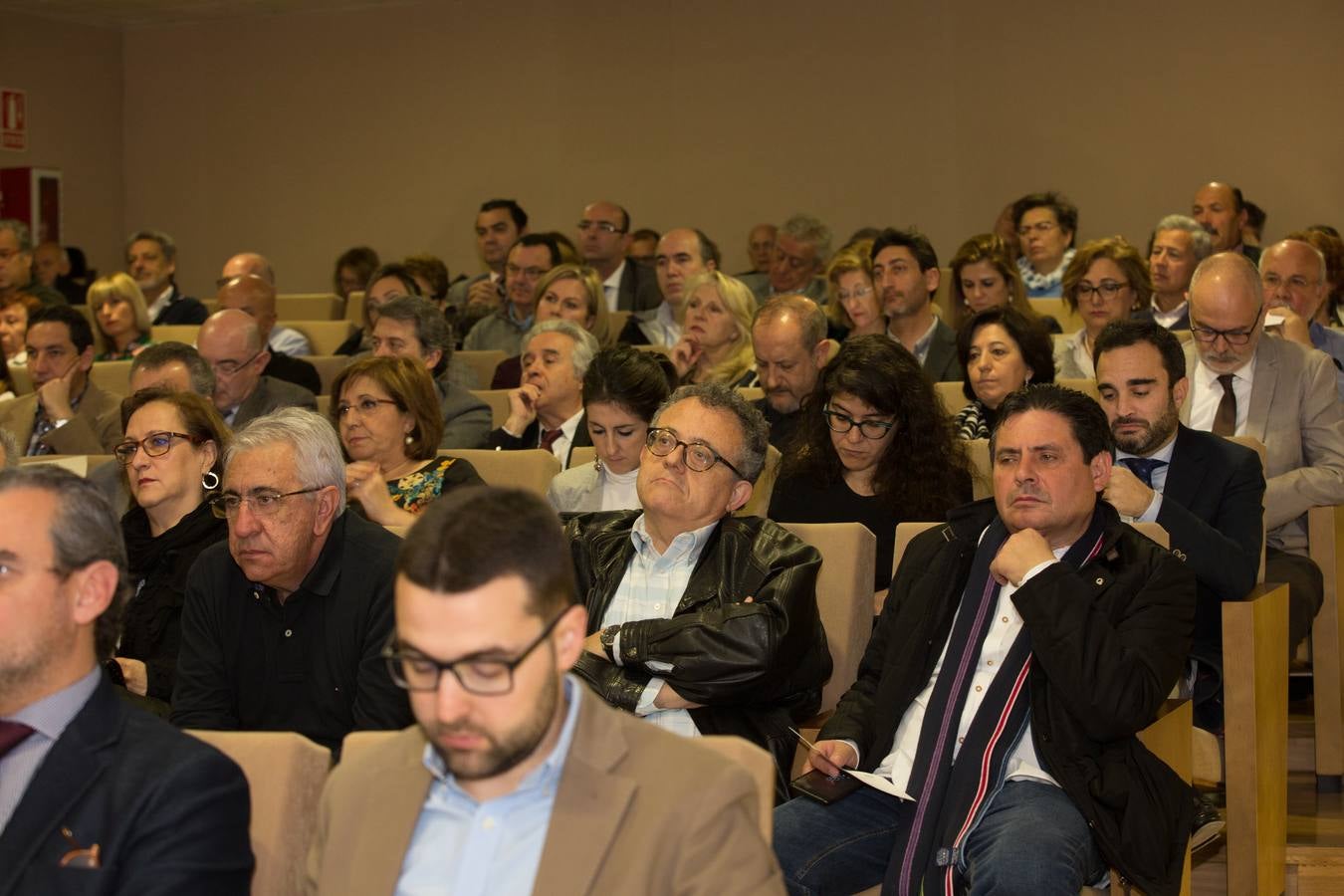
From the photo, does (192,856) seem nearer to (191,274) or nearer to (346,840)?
(346,840)

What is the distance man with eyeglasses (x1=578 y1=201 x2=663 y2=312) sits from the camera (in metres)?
7.94

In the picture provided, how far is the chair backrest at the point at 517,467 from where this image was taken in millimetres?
4051

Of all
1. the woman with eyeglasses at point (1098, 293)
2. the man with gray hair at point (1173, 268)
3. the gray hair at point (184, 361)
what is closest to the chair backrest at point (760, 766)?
the gray hair at point (184, 361)

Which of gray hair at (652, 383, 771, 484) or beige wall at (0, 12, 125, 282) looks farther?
beige wall at (0, 12, 125, 282)

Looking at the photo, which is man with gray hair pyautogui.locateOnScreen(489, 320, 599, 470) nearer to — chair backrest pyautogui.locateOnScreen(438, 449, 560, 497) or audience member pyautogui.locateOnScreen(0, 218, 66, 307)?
chair backrest pyautogui.locateOnScreen(438, 449, 560, 497)

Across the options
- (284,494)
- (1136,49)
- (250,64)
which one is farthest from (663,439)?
(250,64)

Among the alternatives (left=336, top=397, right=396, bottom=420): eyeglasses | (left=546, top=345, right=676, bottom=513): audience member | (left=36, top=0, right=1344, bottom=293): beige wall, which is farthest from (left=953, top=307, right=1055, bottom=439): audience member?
(left=36, top=0, right=1344, bottom=293): beige wall

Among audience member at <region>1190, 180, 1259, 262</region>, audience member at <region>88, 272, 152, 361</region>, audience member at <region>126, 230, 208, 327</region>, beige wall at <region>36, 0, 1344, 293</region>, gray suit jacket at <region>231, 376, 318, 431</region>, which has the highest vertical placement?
beige wall at <region>36, 0, 1344, 293</region>

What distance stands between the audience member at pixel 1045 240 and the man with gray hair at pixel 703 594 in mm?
4553

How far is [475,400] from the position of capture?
204 inches

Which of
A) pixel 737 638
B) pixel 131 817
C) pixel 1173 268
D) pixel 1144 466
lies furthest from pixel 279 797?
pixel 1173 268

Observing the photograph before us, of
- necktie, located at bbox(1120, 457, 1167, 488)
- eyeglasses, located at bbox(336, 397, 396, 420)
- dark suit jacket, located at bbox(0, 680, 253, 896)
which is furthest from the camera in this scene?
eyeglasses, located at bbox(336, 397, 396, 420)

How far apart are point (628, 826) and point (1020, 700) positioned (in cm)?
123

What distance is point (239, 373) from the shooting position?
5.30 metres
